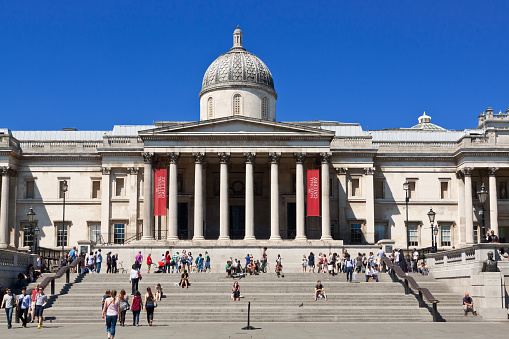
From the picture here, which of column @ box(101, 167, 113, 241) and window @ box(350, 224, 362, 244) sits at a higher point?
column @ box(101, 167, 113, 241)

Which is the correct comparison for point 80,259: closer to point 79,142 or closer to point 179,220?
point 179,220

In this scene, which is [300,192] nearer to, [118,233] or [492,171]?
[118,233]

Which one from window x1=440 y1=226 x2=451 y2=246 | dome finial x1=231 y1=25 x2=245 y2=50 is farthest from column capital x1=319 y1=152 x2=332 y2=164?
dome finial x1=231 y1=25 x2=245 y2=50

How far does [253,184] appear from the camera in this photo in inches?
2302

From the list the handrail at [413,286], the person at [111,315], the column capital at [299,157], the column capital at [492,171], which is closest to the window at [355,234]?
the column capital at [299,157]

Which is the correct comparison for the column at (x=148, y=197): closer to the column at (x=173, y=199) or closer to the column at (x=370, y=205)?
the column at (x=173, y=199)

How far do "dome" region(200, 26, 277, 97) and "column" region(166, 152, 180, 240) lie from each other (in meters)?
9.16

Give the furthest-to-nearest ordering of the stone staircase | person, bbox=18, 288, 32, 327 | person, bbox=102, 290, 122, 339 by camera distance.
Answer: the stone staircase < person, bbox=18, 288, 32, 327 < person, bbox=102, 290, 122, 339

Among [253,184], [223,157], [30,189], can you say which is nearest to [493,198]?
[253,184]

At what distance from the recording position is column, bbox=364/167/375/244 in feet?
202

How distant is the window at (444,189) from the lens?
64125mm

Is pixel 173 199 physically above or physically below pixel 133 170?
below

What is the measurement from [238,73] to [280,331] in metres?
37.2

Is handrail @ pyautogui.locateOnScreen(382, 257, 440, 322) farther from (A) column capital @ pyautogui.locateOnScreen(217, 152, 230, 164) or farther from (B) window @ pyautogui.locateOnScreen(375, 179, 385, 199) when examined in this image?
(B) window @ pyautogui.locateOnScreen(375, 179, 385, 199)
